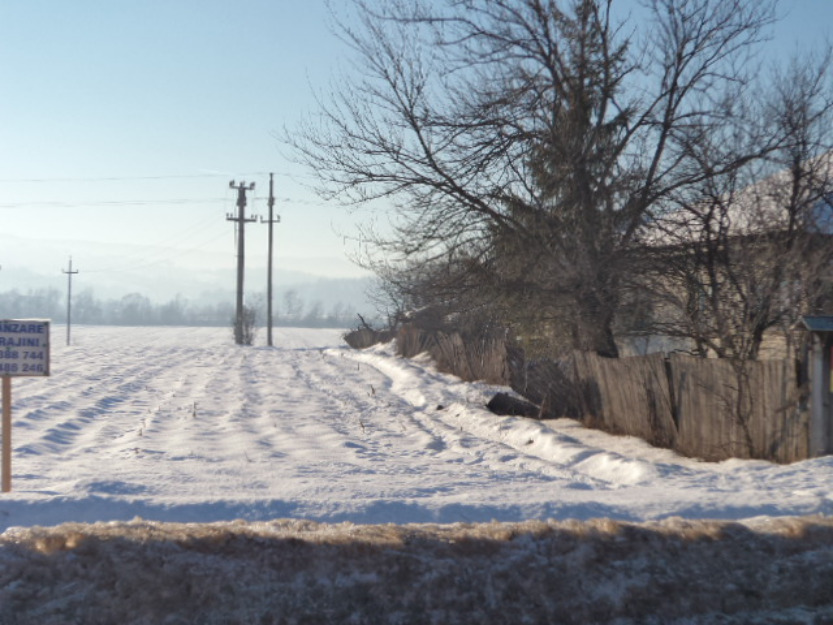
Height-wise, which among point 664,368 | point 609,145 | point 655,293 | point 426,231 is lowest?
point 664,368

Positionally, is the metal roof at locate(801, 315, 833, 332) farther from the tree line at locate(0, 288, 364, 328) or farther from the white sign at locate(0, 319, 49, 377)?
the tree line at locate(0, 288, 364, 328)

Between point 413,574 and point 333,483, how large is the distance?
450 cm

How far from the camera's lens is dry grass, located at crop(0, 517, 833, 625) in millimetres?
3818

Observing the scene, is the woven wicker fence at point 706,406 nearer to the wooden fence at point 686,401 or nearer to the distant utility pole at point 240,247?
the wooden fence at point 686,401

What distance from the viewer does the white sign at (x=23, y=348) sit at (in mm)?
8508

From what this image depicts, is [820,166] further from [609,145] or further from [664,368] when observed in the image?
[664,368]

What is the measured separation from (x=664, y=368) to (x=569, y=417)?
345 centimetres

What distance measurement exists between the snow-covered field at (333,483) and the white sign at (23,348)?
1128mm

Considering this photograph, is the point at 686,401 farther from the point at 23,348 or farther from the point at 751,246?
the point at 23,348

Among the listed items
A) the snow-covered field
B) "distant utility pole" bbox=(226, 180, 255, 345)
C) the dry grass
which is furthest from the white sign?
"distant utility pole" bbox=(226, 180, 255, 345)

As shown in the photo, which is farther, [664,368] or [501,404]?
[501,404]

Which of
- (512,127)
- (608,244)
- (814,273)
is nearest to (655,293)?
(608,244)

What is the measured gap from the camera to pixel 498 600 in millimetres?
4102

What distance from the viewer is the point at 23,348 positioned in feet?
28.1
